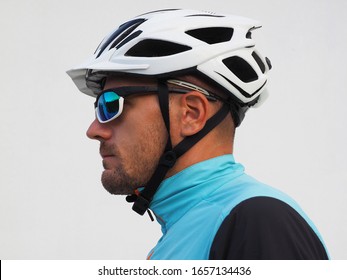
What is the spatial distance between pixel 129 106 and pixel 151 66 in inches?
6.3

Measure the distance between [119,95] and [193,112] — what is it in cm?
27

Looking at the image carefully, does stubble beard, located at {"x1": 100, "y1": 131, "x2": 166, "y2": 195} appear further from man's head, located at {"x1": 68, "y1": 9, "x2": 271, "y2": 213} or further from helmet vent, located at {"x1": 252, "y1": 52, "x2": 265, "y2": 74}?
helmet vent, located at {"x1": 252, "y1": 52, "x2": 265, "y2": 74}

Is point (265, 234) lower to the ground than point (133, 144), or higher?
lower

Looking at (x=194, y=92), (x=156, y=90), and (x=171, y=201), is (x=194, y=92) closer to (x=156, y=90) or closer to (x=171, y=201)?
(x=156, y=90)

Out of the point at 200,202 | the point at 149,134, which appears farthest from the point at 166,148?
the point at 200,202

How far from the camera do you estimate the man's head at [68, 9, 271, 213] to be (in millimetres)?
2039

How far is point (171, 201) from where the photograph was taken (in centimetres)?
201

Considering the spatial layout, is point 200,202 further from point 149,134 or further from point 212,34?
point 212,34

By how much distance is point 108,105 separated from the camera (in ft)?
6.89

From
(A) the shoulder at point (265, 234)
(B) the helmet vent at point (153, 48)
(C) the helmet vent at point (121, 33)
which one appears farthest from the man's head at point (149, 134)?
(A) the shoulder at point (265, 234)

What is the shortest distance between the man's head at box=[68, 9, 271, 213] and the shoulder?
453 mm

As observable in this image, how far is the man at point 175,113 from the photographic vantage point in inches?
77.5

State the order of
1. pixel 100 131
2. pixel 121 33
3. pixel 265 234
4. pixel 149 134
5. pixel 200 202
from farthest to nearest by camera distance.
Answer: pixel 121 33 → pixel 100 131 → pixel 149 134 → pixel 200 202 → pixel 265 234

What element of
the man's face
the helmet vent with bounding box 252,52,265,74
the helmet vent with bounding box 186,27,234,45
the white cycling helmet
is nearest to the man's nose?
the man's face
